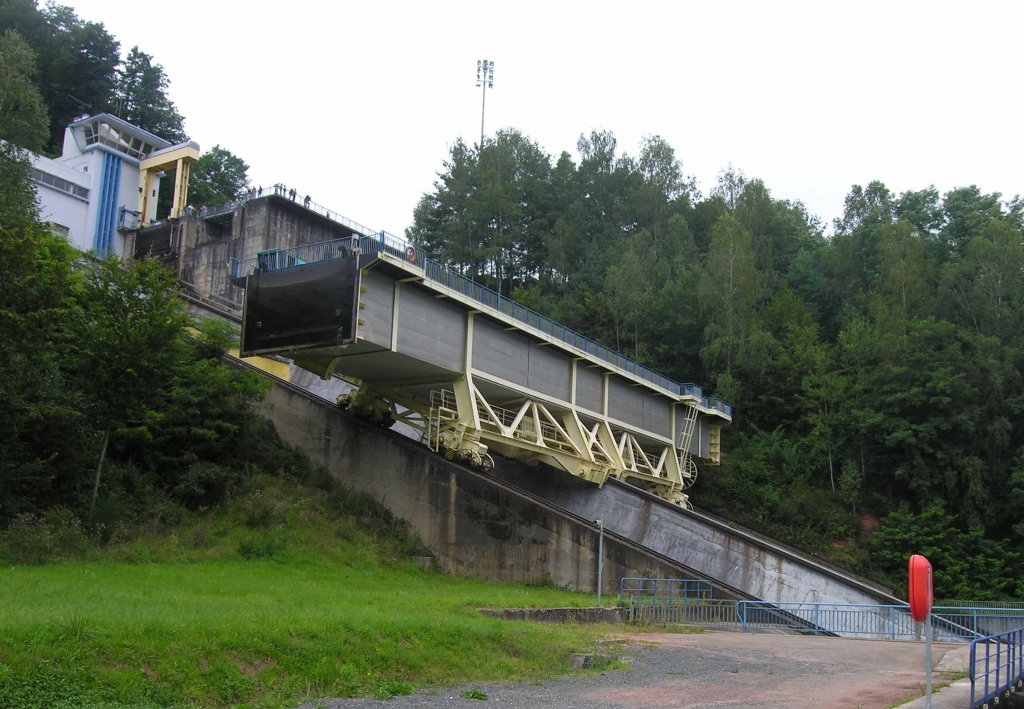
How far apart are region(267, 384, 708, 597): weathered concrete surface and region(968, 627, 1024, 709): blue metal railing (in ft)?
48.4

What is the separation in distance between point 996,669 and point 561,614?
11248mm

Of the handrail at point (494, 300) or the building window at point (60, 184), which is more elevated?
the building window at point (60, 184)

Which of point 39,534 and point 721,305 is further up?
point 721,305

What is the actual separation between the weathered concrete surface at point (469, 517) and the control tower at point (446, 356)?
0.94m

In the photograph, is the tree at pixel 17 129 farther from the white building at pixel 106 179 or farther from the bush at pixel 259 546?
the bush at pixel 259 546

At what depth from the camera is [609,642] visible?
719 inches

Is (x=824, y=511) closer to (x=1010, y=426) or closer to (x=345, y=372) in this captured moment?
(x=1010, y=426)

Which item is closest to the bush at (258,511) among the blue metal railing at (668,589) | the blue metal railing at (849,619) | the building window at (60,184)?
the blue metal railing at (668,589)

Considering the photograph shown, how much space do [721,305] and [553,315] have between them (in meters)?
11.2

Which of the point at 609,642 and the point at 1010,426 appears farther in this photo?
the point at 1010,426

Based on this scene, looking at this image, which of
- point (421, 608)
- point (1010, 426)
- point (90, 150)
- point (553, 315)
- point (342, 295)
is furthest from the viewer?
point (553, 315)

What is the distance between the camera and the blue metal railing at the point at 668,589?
26.2 meters

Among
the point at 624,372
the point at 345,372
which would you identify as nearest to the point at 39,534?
the point at 345,372

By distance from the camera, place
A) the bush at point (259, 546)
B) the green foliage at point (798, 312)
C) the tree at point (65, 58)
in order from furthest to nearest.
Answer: the tree at point (65, 58) < the green foliage at point (798, 312) < the bush at point (259, 546)
